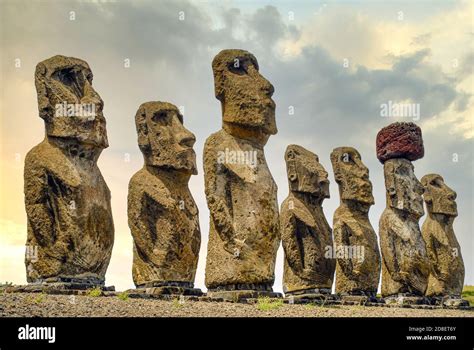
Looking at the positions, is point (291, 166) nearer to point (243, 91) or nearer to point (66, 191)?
point (243, 91)

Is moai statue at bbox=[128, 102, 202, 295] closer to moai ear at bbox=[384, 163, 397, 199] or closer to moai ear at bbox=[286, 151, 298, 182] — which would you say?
moai ear at bbox=[286, 151, 298, 182]

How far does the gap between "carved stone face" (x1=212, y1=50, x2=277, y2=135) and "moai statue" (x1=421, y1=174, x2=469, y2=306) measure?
11682 millimetres

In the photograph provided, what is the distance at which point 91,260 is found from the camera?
53.9 feet

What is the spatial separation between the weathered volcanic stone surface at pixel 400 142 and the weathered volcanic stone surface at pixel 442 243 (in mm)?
2856

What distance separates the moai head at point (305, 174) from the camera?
22359 mm

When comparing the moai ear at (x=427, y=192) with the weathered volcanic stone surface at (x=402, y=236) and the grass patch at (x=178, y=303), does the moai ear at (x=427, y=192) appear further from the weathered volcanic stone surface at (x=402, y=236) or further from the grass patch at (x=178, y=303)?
the grass patch at (x=178, y=303)

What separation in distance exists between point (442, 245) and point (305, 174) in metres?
8.09

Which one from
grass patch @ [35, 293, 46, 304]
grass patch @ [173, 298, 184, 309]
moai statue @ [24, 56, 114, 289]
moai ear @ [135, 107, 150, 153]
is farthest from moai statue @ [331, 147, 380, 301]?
grass patch @ [35, 293, 46, 304]

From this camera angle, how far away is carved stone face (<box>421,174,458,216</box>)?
2864 centimetres

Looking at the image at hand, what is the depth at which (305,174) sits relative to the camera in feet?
73.6
